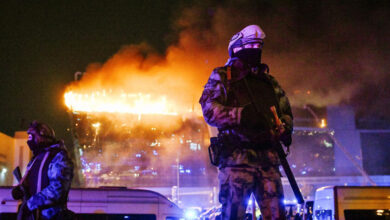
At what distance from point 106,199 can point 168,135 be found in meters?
15.4

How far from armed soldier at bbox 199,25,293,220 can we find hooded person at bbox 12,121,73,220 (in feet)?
6.78

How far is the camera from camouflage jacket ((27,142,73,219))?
3.95 meters

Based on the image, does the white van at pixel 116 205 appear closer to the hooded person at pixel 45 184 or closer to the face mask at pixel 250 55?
the hooded person at pixel 45 184

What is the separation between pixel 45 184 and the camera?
4070mm

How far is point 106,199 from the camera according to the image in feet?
18.6

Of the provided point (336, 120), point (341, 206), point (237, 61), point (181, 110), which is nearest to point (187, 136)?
point (181, 110)

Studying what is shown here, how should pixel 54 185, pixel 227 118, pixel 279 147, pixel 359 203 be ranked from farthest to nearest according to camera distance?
pixel 359 203, pixel 54 185, pixel 279 147, pixel 227 118

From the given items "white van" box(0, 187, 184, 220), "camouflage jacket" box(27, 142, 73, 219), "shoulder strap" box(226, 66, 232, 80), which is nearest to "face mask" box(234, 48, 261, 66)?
"shoulder strap" box(226, 66, 232, 80)

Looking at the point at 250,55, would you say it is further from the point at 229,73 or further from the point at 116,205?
the point at 116,205

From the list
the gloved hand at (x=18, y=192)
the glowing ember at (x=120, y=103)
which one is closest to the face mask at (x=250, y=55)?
the gloved hand at (x=18, y=192)

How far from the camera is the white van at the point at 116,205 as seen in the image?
5598 millimetres

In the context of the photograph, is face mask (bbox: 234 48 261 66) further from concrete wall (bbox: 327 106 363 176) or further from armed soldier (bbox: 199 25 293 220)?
concrete wall (bbox: 327 106 363 176)

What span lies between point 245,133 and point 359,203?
4275mm

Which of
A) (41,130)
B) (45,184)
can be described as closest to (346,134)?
(41,130)
